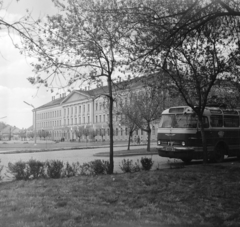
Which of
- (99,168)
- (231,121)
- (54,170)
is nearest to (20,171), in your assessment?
(54,170)

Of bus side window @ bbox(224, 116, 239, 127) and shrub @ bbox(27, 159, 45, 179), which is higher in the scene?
bus side window @ bbox(224, 116, 239, 127)

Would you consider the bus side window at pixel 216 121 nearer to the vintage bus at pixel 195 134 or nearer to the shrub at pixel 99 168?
the vintage bus at pixel 195 134

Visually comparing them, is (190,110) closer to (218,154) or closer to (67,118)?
(218,154)

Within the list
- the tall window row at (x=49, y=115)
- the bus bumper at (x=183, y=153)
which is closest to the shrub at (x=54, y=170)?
the bus bumper at (x=183, y=153)

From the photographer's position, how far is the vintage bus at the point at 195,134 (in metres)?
16.6

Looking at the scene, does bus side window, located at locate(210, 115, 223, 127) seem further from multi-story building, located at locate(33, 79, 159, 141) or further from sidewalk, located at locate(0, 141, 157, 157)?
multi-story building, located at locate(33, 79, 159, 141)

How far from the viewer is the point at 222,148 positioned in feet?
58.6

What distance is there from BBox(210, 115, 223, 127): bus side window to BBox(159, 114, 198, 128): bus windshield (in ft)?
3.27

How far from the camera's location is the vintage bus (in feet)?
54.5

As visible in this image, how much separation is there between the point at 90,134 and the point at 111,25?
7432 cm

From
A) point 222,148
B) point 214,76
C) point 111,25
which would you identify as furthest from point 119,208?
point 222,148

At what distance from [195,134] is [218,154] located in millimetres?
1966

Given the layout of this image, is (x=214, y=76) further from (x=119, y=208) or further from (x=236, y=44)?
(x=119, y=208)

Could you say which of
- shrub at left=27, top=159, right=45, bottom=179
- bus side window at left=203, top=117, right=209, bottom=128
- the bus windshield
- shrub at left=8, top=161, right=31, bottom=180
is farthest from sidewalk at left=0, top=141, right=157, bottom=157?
shrub at left=8, top=161, right=31, bottom=180
